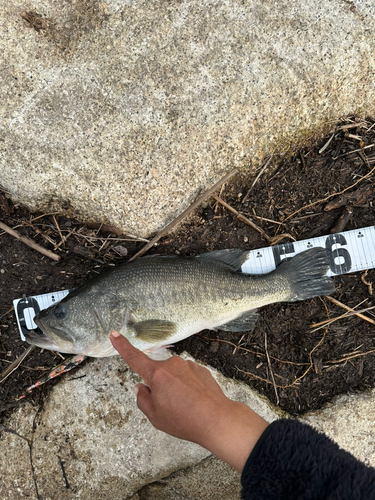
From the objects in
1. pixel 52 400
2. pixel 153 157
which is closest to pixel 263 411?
pixel 52 400

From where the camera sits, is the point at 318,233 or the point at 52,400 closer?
the point at 52,400

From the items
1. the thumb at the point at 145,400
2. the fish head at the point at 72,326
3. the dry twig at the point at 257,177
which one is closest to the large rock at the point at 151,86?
the dry twig at the point at 257,177

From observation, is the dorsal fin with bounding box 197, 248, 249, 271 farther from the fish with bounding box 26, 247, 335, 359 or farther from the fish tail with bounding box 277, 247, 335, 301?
the fish tail with bounding box 277, 247, 335, 301

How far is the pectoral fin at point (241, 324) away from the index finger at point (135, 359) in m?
1.13

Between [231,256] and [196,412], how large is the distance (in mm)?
1572

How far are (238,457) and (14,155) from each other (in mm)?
3043

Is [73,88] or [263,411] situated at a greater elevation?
[73,88]

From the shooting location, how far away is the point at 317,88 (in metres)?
3.38

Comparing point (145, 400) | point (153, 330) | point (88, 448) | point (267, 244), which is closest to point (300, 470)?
point (145, 400)

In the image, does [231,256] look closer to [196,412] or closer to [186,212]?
[186,212]

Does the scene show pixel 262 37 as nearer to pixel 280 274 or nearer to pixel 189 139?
pixel 189 139

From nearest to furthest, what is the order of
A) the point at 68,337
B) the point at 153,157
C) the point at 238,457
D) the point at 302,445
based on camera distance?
the point at 302,445 < the point at 238,457 < the point at 68,337 < the point at 153,157

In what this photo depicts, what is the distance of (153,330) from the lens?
3.15 meters

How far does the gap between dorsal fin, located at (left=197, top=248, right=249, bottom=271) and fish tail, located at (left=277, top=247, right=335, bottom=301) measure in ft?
1.23
